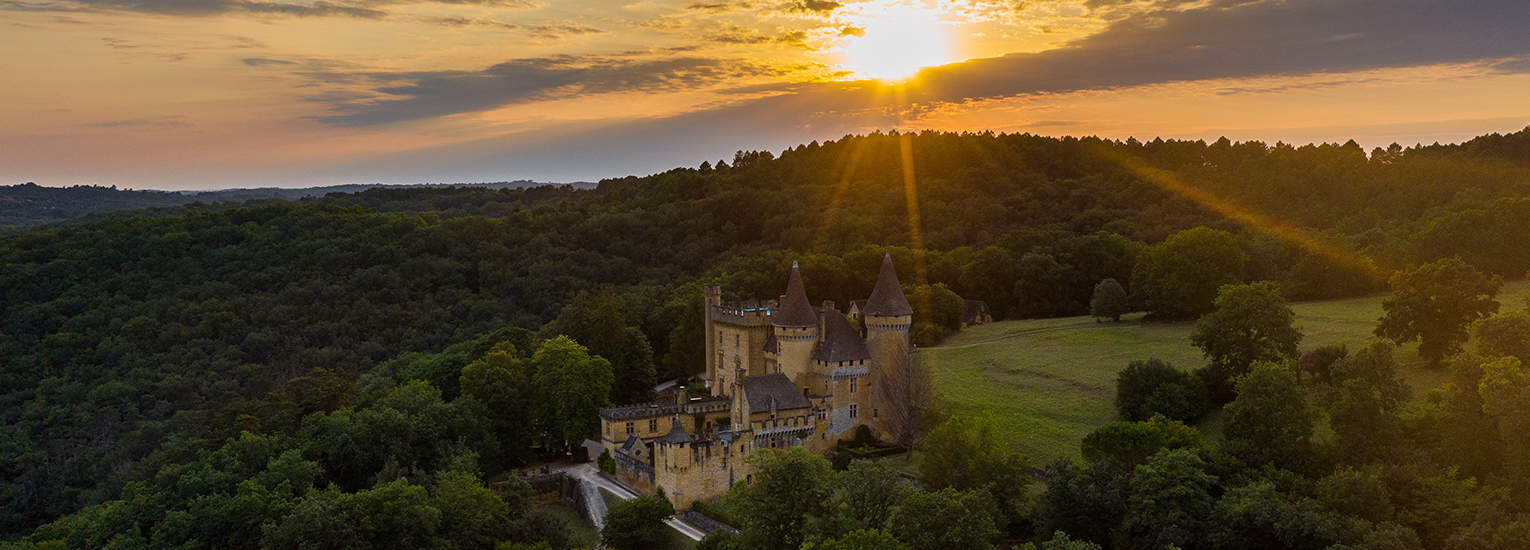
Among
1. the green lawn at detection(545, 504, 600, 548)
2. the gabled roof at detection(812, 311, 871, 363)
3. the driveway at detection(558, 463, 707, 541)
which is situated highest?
the gabled roof at detection(812, 311, 871, 363)

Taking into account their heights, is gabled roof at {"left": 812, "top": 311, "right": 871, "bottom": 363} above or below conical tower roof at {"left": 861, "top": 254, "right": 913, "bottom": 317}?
below

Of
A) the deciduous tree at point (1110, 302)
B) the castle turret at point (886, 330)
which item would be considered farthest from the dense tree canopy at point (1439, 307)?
the castle turret at point (886, 330)

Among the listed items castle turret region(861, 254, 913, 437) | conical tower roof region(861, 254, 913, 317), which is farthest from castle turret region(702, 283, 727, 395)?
conical tower roof region(861, 254, 913, 317)

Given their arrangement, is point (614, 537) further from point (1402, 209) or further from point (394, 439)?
point (1402, 209)

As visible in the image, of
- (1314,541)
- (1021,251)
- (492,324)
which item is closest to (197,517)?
(1314,541)

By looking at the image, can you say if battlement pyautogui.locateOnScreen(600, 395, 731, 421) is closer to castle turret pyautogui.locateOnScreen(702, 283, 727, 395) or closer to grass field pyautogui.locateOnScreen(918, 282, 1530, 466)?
castle turret pyautogui.locateOnScreen(702, 283, 727, 395)

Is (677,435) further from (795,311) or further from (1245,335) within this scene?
(1245,335)

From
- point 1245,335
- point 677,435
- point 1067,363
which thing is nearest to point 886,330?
point 1067,363
